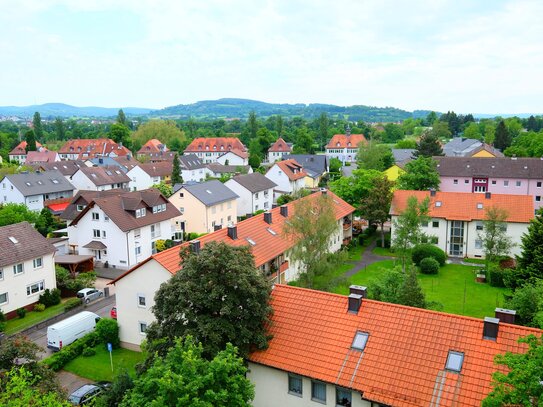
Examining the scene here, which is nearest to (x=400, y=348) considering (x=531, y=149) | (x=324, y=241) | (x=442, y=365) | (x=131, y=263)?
(x=442, y=365)

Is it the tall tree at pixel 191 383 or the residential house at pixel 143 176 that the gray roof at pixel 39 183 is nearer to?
the residential house at pixel 143 176

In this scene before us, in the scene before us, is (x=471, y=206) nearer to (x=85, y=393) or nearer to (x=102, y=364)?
(x=102, y=364)

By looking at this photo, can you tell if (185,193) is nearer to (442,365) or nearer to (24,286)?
(24,286)

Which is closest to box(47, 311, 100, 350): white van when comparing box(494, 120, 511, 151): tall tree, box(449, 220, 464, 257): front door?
box(449, 220, 464, 257): front door

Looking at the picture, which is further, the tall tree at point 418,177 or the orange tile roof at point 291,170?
the orange tile roof at point 291,170

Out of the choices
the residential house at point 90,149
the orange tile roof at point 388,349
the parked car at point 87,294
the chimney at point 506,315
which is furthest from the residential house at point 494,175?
the residential house at point 90,149

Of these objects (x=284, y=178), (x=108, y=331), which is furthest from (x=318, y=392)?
(x=284, y=178)
